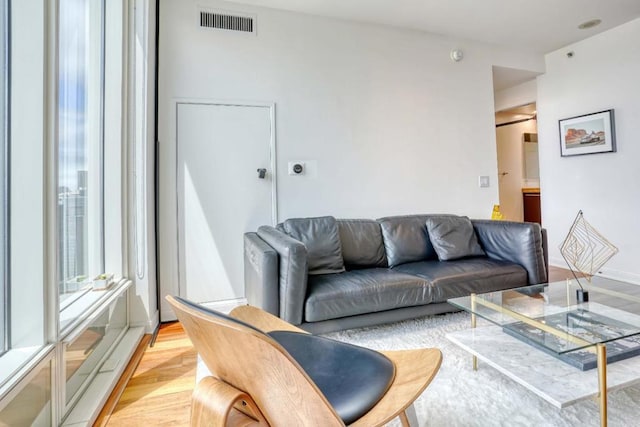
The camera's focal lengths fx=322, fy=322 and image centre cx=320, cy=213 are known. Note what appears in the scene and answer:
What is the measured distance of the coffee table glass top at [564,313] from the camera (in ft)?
4.68

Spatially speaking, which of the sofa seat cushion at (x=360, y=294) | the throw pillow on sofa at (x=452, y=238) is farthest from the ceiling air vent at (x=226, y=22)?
the throw pillow on sofa at (x=452, y=238)

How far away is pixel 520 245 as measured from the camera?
2635 millimetres

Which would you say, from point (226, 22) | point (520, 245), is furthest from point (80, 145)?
point (520, 245)

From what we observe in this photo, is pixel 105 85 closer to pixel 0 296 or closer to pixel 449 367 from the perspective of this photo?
pixel 0 296

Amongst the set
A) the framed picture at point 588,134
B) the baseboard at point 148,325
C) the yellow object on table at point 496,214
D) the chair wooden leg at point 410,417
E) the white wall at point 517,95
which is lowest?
the baseboard at point 148,325

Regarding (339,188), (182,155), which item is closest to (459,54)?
(339,188)

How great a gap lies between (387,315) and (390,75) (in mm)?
2408

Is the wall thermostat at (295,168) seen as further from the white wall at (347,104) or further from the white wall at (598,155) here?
the white wall at (598,155)

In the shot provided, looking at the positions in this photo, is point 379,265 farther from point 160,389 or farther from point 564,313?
point 160,389

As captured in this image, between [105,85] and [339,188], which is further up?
[105,85]

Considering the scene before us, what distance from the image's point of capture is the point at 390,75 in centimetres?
332

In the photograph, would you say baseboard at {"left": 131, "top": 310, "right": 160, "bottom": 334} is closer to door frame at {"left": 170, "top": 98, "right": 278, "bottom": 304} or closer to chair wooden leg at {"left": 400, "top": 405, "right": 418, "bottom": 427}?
door frame at {"left": 170, "top": 98, "right": 278, "bottom": 304}

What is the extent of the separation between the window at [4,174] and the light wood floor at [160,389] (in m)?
0.64

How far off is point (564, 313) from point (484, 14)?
113 inches
